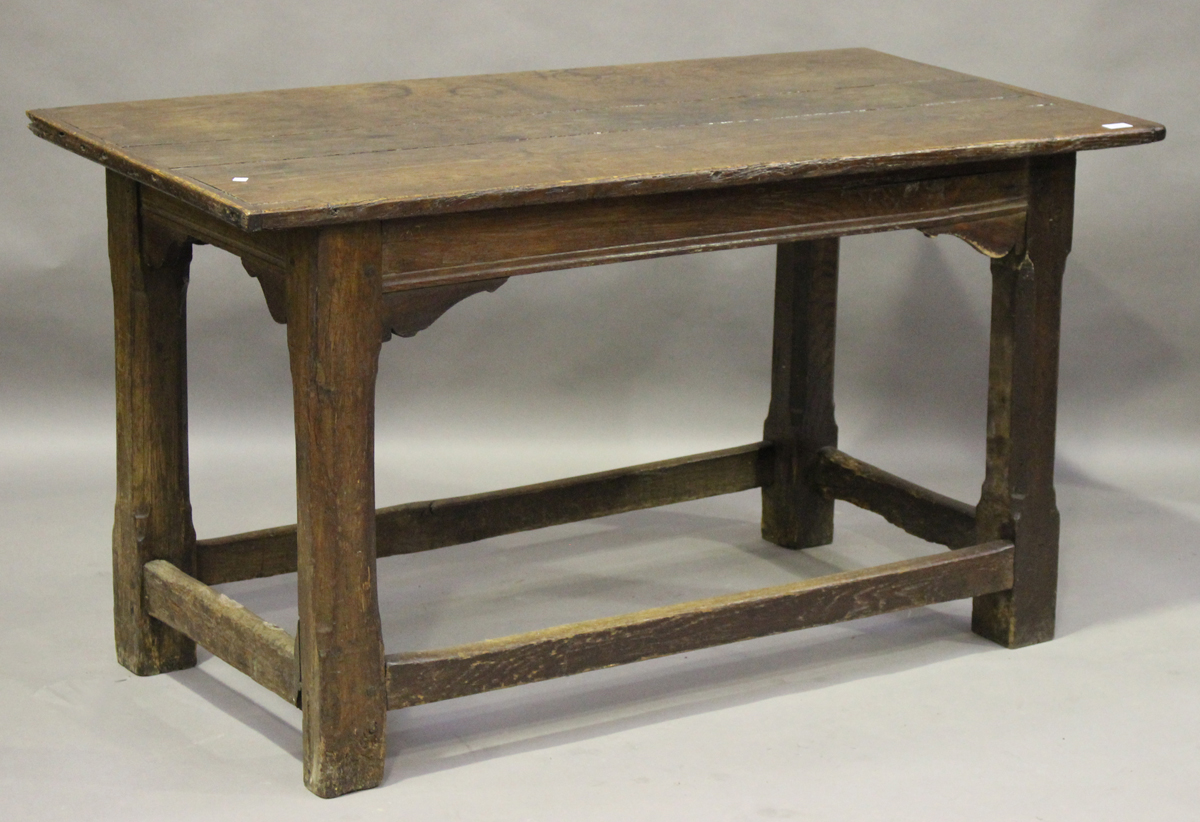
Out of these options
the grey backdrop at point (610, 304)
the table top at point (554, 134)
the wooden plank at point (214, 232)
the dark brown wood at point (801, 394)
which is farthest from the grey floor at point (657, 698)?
the table top at point (554, 134)

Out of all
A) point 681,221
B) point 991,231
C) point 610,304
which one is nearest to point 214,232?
point 681,221

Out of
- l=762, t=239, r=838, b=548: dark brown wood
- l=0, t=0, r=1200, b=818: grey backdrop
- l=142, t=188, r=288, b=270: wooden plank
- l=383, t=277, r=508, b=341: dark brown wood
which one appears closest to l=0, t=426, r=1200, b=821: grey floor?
l=762, t=239, r=838, b=548: dark brown wood

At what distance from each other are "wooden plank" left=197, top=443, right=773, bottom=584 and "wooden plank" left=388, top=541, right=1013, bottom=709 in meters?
0.66

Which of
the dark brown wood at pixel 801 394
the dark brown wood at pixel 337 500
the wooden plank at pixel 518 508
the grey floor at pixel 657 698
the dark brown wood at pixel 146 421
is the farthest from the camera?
the dark brown wood at pixel 801 394

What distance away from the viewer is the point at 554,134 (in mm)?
3920

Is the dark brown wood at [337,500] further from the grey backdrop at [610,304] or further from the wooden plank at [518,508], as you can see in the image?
the grey backdrop at [610,304]

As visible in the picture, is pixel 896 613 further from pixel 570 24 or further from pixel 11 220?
pixel 11 220

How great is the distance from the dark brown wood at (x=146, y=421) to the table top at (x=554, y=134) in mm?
226

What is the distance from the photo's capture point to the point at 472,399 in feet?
18.4

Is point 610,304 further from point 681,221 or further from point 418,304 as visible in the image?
point 418,304

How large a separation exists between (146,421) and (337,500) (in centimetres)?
67

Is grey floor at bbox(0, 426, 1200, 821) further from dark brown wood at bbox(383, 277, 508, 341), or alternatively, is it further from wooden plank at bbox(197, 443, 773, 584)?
dark brown wood at bbox(383, 277, 508, 341)

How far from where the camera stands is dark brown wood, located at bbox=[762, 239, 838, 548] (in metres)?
4.77

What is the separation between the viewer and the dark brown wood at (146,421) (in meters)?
3.96
